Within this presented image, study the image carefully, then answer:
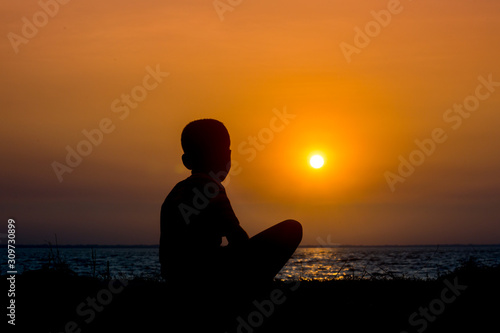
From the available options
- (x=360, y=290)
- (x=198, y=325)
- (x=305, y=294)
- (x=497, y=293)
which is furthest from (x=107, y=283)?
(x=497, y=293)

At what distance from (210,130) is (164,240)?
1.05 meters

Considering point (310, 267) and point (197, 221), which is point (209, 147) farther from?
point (310, 267)

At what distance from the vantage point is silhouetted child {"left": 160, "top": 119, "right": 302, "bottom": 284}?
191 inches

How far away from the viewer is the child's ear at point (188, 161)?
5.31 meters

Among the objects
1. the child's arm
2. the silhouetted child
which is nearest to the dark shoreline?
the silhouetted child

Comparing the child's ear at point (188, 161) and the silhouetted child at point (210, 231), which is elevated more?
the child's ear at point (188, 161)

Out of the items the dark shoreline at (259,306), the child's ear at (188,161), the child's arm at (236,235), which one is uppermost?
the child's ear at (188,161)

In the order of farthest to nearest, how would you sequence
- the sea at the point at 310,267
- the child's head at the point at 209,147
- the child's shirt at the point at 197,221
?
the sea at the point at 310,267 < the child's head at the point at 209,147 < the child's shirt at the point at 197,221

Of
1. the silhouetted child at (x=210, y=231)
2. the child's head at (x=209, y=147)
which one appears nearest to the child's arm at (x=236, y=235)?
the silhouetted child at (x=210, y=231)

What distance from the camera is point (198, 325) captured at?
524 centimetres

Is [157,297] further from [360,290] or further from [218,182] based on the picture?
[218,182]

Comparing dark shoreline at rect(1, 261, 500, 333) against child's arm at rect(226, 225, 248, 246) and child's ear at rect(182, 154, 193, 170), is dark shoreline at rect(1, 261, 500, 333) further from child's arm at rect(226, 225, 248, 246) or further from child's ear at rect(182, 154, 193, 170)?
Result: child's ear at rect(182, 154, 193, 170)

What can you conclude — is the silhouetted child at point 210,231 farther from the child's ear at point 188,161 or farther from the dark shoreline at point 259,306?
the dark shoreline at point 259,306

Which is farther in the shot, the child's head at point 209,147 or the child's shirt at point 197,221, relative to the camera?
the child's head at point 209,147
